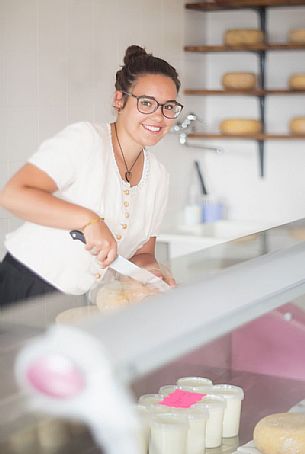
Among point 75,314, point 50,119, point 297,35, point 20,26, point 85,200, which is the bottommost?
point 75,314

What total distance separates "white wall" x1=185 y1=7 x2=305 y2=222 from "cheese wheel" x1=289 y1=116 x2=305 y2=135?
243 millimetres

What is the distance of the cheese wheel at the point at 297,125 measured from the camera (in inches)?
180

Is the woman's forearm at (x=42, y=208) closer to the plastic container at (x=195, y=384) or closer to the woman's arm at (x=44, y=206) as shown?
the woman's arm at (x=44, y=206)

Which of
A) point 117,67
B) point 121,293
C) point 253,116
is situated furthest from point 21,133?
point 121,293

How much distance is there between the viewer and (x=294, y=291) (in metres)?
1.21

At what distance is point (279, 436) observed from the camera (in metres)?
1.43

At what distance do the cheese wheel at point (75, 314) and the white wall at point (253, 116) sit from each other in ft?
13.0

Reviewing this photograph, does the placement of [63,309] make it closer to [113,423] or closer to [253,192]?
[113,423]

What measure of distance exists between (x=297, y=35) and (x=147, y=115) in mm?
2551

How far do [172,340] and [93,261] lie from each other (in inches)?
44.9

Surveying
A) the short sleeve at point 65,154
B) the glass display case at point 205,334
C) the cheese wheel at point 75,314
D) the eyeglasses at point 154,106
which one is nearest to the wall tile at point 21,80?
the eyeglasses at point 154,106

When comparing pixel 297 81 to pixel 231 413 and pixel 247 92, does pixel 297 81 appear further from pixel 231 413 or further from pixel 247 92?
pixel 231 413

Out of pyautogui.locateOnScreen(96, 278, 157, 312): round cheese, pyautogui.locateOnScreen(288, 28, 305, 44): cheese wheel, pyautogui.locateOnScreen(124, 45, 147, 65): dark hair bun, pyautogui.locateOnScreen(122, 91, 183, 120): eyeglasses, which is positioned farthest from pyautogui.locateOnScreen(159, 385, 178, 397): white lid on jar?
pyautogui.locateOnScreen(288, 28, 305, 44): cheese wheel

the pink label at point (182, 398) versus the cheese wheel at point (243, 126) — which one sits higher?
the cheese wheel at point (243, 126)
